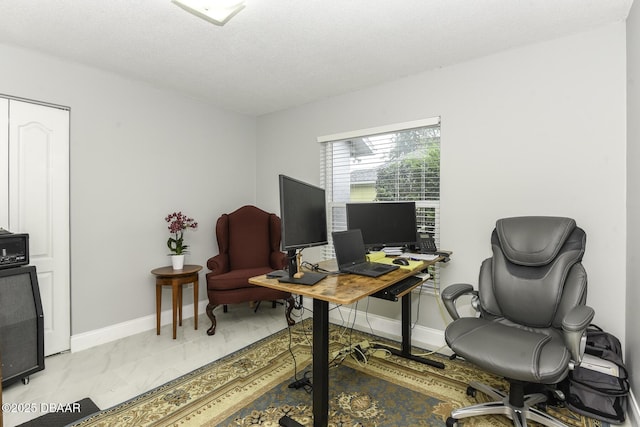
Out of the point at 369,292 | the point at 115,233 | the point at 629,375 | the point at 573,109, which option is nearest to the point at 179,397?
the point at 369,292

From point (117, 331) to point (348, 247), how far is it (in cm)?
247

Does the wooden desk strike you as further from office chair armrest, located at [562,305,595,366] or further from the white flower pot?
the white flower pot

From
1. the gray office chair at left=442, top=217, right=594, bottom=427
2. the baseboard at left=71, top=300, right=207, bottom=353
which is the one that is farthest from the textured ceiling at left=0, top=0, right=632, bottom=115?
the baseboard at left=71, top=300, right=207, bottom=353

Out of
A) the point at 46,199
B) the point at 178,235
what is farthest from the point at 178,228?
the point at 46,199

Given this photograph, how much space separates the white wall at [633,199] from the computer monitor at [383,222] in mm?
1341

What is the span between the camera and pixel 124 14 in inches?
80.7

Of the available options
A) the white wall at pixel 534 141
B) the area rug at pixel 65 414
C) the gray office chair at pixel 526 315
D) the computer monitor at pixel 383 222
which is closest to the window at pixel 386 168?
the white wall at pixel 534 141

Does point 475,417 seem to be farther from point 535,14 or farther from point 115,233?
point 115,233

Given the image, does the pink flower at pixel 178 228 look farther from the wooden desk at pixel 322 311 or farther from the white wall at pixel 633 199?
the white wall at pixel 633 199

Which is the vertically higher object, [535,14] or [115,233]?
[535,14]

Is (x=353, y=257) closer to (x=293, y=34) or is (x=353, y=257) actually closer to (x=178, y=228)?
(x=293, y=34)

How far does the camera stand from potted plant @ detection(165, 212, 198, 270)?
10.6 feet

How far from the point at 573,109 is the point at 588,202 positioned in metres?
0.67

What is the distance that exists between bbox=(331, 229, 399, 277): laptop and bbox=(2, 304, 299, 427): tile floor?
56.8 inches
